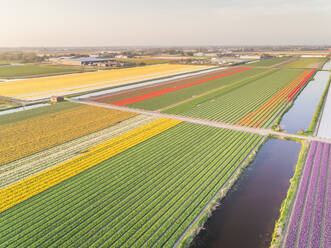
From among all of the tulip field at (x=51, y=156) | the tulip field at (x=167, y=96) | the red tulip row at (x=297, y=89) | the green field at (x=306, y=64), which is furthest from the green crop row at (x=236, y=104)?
the green field at (x=306, y=64)

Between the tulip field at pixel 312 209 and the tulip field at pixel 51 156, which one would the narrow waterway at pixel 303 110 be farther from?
the tulip field at pixel 51 156

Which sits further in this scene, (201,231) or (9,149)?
(9,149)

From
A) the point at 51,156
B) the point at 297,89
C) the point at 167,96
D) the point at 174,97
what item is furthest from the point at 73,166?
the point at 297,89

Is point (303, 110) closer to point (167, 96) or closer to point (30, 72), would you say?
point (167, 96)

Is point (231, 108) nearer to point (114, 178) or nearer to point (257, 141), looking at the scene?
point (257, 141)

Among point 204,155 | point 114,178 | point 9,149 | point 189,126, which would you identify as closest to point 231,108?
point 189,126

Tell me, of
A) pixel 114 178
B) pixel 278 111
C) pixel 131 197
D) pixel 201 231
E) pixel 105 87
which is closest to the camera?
pixel 201 231
